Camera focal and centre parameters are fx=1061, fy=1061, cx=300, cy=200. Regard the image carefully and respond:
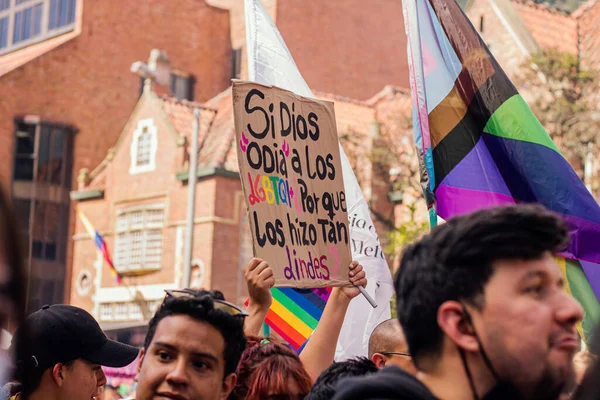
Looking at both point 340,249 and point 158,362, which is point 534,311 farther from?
point 340,249

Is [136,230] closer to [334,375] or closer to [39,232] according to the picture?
[39,232]

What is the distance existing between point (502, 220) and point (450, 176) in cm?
331

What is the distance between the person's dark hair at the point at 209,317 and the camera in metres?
3.34

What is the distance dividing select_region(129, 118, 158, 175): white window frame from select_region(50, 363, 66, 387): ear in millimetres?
33114

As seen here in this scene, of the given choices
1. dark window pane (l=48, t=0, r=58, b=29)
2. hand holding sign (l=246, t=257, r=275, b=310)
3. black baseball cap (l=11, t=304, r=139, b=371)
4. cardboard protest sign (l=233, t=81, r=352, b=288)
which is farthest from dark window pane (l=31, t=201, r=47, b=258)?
black baseball cap (l=11, t=304, r=139, b=371)

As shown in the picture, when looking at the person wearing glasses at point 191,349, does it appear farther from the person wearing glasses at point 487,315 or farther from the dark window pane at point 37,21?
the dark window pane at point 37,21

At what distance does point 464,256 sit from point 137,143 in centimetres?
3598

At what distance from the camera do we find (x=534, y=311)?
78.5 inches

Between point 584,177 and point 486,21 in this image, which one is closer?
point 584,177

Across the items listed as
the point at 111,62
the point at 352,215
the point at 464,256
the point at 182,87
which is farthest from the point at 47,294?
the point at 464,256

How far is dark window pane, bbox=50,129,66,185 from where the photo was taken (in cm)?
4053

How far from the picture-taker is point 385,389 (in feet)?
6.45

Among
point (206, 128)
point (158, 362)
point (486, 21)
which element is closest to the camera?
point (158, 362)

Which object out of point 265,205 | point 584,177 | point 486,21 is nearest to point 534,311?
point 265,205
